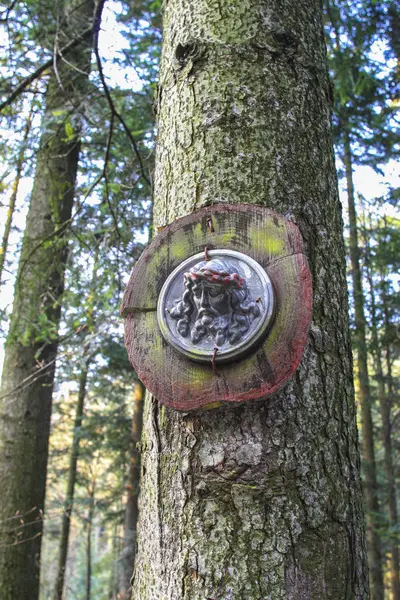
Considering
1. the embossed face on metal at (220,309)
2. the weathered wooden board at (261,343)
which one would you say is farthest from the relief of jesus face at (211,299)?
the weathered wooden board at (261,343)

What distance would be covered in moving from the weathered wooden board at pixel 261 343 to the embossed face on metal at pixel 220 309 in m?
0.04

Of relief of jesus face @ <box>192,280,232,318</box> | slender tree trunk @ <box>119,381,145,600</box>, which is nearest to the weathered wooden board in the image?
relief of jesus face @ <box>192,280,232,318</box>

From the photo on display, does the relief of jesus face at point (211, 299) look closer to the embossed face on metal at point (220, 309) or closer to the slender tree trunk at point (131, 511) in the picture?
the embossed face on metal at point (220, 309)

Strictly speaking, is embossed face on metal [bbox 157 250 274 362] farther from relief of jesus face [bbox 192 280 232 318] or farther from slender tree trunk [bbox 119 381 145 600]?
slender tree trunk [bbox 119 381 145 600]

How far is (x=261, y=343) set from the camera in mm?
1529

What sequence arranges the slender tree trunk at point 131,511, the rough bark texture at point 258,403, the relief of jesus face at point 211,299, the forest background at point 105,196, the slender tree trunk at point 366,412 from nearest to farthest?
the rough bark texture at point 258,403 → the relief of jesus face at point 211,299 → the forest background at point 105,196 → the slender tree trunk at point 366,412 → the slender tree trunk at point 131,511

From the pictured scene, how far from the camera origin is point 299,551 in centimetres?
142

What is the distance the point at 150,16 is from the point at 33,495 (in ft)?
22.5

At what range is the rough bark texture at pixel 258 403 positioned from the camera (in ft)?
4.72

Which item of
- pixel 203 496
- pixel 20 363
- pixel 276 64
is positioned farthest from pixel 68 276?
pixel 203 496

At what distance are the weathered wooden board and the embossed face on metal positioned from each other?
0.04 m

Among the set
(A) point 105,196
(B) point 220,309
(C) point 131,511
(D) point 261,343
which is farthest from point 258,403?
(C) point 131,511

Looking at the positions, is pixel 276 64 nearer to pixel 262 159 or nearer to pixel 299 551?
pixel 262 159

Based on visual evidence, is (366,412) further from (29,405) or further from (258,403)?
(258,403)
